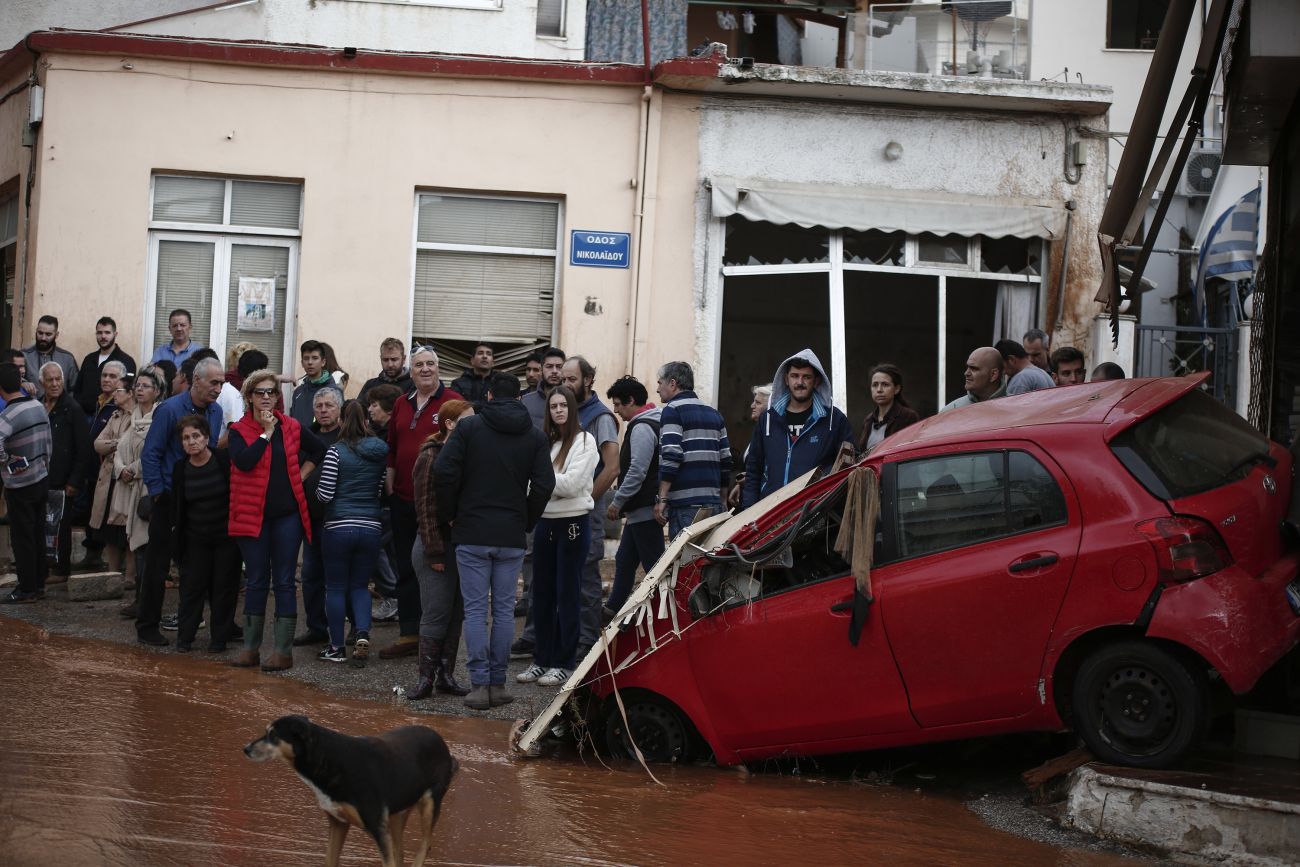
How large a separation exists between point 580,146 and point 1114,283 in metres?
6.71

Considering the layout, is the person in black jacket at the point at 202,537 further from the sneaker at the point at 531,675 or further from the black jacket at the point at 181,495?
the sneaker at the point at 531,675

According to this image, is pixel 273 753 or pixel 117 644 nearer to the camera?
pixel 273 753

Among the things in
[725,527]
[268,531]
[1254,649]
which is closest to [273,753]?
[725,527]

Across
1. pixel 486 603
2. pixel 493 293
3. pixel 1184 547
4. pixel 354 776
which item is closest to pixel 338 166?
pixel 493 293

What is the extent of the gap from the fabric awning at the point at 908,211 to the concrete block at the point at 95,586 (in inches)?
262

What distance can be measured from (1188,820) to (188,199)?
11882 millimetres

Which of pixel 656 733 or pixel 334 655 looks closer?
pixel 656 733

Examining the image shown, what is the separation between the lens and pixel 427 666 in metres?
9.44

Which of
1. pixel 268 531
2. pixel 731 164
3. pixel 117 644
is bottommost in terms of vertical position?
pixel 117 644

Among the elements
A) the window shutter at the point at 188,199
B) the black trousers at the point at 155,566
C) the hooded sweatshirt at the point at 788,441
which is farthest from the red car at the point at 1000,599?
the window shutter at the point at 188,199

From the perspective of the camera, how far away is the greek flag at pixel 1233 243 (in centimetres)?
1845

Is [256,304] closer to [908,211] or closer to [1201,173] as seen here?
[908,211]

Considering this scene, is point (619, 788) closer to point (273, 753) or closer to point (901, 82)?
point (273, 753)

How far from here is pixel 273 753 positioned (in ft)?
17.5
